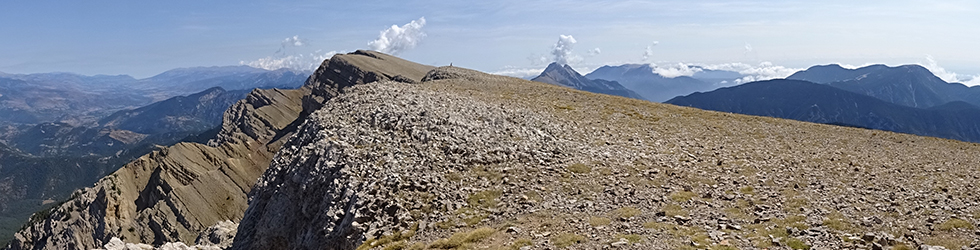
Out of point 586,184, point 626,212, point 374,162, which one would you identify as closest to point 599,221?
point 626,212

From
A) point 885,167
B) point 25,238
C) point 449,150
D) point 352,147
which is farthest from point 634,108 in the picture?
point 25,238

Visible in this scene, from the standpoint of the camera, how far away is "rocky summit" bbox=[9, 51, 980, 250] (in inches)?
728

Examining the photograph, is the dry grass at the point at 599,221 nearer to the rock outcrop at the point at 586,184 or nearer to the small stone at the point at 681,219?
the rock outcrop at the point at 586,184

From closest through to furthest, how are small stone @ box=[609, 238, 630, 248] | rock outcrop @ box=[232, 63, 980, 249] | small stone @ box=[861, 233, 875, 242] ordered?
small stone @ box=[861, 233, 875, 242] < small stone @ box=[609, 238, 630, 248] < rock outcrop @ box=[232, 63, 980, 249]

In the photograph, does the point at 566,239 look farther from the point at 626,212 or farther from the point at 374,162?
the point at 374,162

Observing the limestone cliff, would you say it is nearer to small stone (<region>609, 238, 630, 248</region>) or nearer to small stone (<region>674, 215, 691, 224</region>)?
small stone (<region>609, 238, 630, 248</region>)

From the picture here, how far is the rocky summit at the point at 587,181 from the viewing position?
1848cm

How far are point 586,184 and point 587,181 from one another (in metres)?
0.42

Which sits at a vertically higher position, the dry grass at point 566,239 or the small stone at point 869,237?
the small stone at point 869,237

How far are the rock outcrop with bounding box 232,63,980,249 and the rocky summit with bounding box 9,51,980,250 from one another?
0.32 ft

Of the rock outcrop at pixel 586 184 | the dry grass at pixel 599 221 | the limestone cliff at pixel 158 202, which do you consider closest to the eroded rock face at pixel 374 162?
the rock outcrop at pixel 586 184

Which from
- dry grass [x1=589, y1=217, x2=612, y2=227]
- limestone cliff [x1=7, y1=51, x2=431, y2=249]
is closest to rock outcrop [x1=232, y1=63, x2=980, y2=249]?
dry grass [x1=589, y1=217, x2=612, y2=227]

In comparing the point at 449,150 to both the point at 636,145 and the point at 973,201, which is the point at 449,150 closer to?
the point at 636,145

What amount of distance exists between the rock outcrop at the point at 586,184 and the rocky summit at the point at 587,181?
96mm
